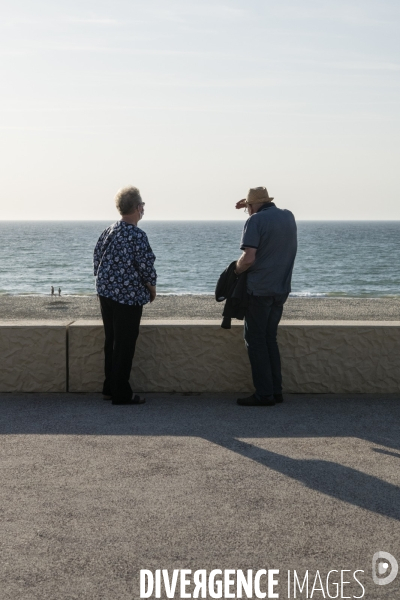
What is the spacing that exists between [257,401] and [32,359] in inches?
74.0

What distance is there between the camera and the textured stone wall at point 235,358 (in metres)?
6.83

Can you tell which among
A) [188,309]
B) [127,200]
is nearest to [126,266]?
[127,200]

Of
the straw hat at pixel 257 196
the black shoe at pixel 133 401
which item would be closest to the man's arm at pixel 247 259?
the straw hat at pixel 257 196

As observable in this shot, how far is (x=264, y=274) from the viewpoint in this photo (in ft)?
20.8

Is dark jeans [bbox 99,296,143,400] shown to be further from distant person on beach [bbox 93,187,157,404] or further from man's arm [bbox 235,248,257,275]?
man's arm [bbox 235,248,257,275]

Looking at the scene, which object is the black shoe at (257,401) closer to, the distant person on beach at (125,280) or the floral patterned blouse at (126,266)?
the distant person on beach at (125,280)

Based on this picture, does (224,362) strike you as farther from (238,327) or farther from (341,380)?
(341,380)

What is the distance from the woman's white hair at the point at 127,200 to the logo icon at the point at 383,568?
3490 millimetres

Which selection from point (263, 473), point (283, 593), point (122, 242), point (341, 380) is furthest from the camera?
point (341, 380)

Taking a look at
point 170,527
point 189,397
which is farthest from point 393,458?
point 189,397

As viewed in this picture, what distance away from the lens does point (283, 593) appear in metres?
3.20

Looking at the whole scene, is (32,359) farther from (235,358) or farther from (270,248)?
(270,248)

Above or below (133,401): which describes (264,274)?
above

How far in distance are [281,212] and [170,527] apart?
315 centimetres
